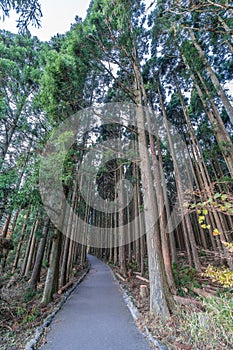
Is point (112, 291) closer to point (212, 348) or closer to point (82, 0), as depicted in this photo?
point (212, 348)

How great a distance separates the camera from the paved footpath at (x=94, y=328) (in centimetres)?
314

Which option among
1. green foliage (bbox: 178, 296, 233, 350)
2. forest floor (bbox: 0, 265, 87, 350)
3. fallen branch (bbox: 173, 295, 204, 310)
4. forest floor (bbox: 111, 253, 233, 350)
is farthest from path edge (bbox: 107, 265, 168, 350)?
forest floor (bbox: 0, 265, 87, 350)

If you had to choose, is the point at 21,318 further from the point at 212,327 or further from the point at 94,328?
the point at 212,327

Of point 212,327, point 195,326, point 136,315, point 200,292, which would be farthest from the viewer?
point 200,292

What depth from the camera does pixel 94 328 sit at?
380 centimetres

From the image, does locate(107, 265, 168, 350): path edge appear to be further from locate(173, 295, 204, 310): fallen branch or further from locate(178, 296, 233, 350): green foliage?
locate(173, 295, 204, 310): fallen branch

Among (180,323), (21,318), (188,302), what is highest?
(188,302)

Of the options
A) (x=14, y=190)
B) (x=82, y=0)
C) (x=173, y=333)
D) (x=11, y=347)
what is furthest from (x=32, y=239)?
(x=82, y=0)

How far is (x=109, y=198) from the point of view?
18.9 metres

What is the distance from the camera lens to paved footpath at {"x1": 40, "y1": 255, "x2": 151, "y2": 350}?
10.3 feet

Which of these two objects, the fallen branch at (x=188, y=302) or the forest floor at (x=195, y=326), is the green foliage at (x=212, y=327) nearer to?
the forest floor at (x=195, y=326)

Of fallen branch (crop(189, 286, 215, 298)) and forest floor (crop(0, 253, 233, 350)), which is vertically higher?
fallen branch (crop(189, 286, 215, 298))

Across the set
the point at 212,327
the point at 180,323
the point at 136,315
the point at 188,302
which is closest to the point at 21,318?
the point at 136,315

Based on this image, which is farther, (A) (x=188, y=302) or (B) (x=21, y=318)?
(B) (x=21, y=318)
